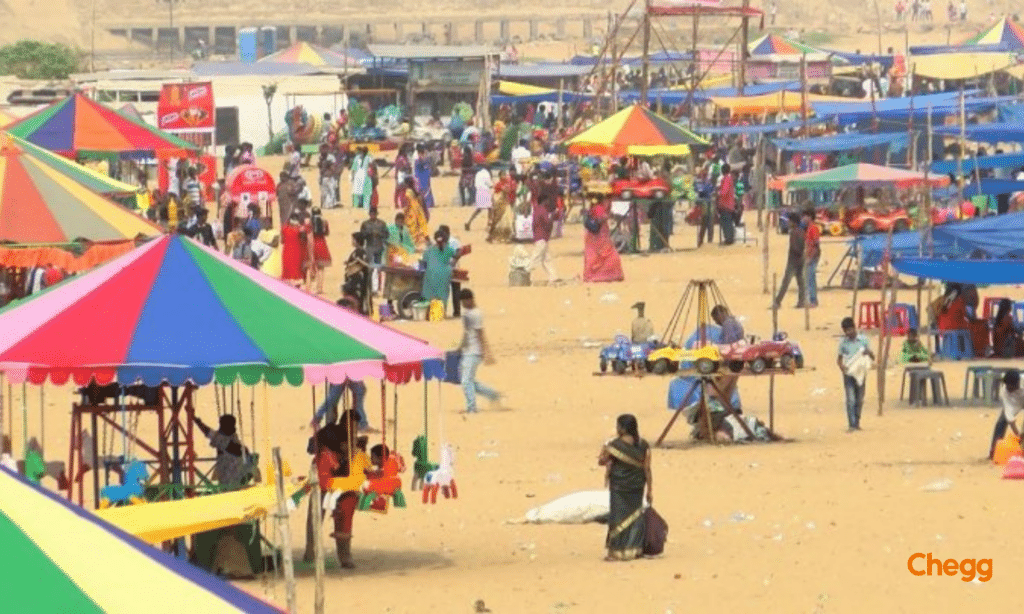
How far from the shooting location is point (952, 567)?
1380 centimetres

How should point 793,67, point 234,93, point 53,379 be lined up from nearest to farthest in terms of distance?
point 53,379 < point 234,93 < point 793,67

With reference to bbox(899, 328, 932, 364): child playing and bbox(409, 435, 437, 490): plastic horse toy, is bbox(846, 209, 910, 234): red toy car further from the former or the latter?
bbox(409, 435, 437, 490): plastic horse toy

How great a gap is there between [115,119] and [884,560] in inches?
882

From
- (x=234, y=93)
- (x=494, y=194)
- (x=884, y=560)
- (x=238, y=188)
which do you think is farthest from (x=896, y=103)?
(x=884, y=560)

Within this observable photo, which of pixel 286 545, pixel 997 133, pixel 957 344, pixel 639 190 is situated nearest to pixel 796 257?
pixel 957 344

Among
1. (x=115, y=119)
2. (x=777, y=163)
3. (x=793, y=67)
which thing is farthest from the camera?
(x=793, y=67)

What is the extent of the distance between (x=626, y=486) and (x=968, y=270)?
7451 millimetres

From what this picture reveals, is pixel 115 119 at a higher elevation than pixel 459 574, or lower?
higher

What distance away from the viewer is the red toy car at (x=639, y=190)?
33.6 metres

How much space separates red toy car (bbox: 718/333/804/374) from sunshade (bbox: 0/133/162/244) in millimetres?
5290

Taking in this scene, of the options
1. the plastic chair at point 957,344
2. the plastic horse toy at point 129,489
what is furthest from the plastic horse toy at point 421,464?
the plastic chair at point 957,344

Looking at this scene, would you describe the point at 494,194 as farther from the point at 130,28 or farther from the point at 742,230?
the point at 130,28

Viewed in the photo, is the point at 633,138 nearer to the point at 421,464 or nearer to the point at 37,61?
the point at 421,464

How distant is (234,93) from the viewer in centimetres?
5838
